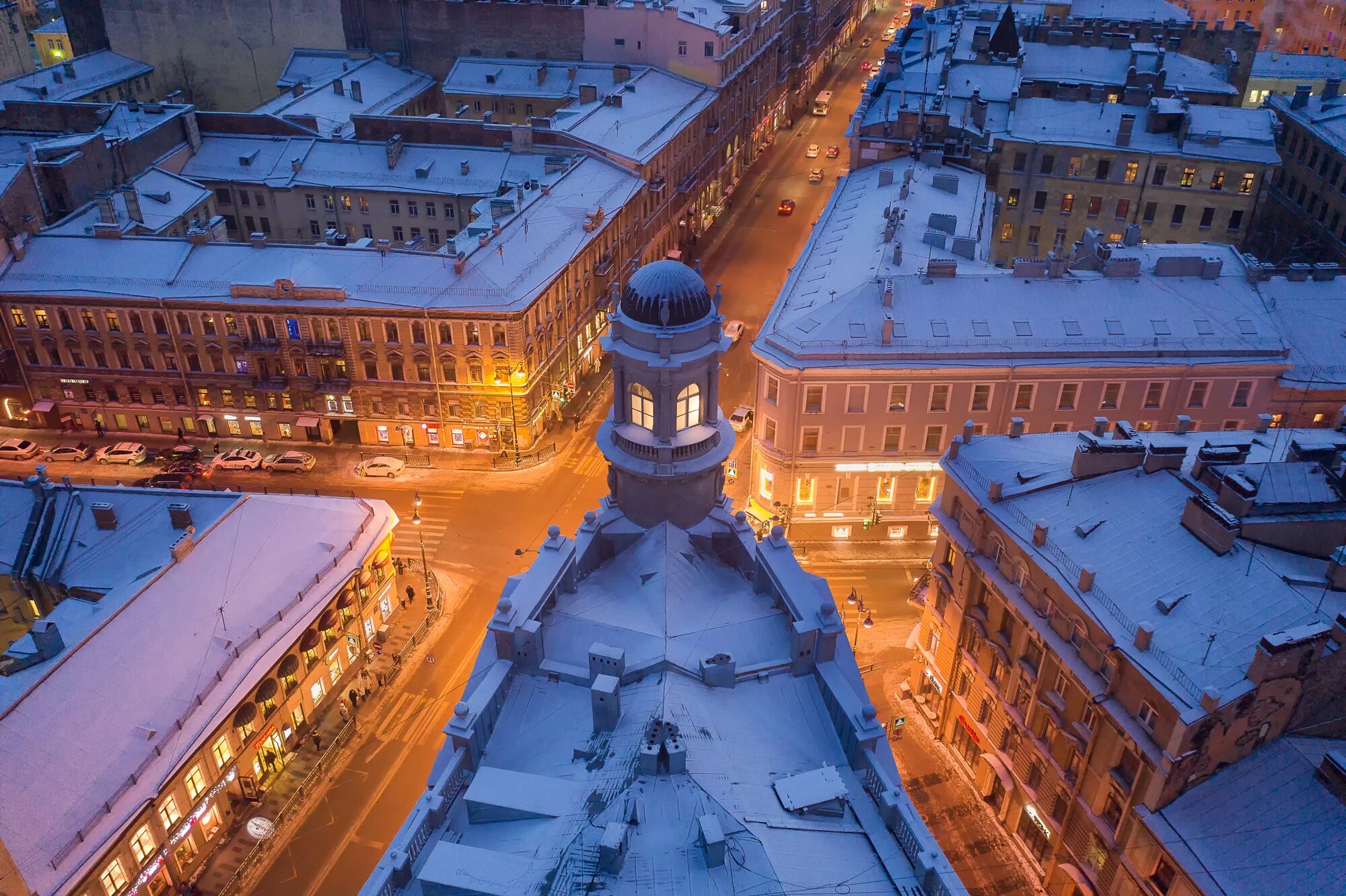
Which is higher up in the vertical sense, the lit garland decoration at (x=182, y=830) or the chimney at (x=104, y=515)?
the chimney at (x=104, y=515)

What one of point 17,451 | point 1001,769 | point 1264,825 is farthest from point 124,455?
point 1264,825

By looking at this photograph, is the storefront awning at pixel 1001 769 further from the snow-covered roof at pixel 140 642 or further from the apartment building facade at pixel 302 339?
the apartment building facade at pixel 302 339

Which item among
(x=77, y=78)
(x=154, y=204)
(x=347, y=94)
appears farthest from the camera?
(x=77, y=78)

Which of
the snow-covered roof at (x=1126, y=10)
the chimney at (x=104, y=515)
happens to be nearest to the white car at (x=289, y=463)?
the chimney at (x=104, y=515)

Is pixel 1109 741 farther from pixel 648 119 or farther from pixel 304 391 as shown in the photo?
pixel 648 119

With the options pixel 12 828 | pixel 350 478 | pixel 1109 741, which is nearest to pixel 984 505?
pixel 1109 741

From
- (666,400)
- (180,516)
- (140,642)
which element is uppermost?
(666,400)

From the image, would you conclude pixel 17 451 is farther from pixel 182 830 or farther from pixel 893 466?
pixel 893 466
